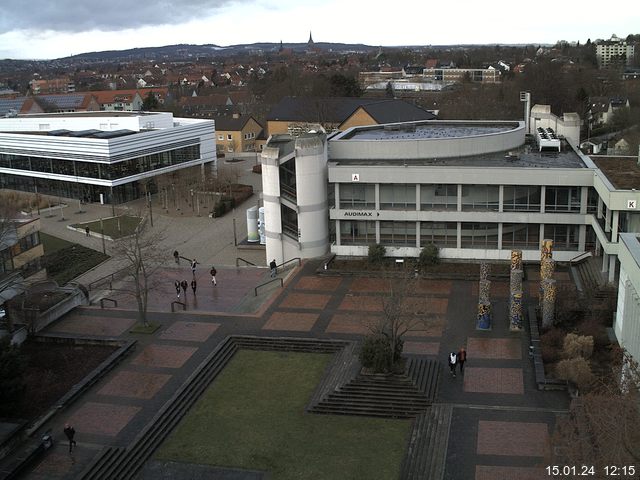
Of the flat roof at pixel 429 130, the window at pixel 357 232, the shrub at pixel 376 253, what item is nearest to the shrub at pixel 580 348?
the shrub at pixel 376 253

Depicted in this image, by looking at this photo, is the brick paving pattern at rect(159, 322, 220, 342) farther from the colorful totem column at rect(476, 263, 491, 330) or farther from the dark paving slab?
the colorful totem column at rect(476, 263, 491, 330)

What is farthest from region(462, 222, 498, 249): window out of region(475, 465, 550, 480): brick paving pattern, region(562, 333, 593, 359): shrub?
region(475, 465, 550, 480): brick paving pattern

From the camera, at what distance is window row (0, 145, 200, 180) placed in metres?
64.9

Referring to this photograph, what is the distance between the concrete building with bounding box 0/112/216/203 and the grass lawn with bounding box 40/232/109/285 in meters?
13.9

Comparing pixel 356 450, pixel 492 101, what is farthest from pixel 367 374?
pixel 492 101

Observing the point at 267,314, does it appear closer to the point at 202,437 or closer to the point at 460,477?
the point at 202,437

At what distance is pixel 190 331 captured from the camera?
32.2 meters

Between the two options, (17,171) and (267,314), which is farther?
(17,171)

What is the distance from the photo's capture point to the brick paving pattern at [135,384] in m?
26.5

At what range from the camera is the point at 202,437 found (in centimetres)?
2350

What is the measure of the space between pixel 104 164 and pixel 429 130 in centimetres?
3075

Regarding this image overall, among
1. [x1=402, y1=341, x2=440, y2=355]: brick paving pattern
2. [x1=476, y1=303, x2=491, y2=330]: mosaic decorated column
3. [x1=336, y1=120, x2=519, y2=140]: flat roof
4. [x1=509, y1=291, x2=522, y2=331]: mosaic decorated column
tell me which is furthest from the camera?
[x1=336, y1=120, x2=519, y2=140]: flat roof

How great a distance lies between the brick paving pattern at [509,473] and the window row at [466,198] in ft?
68.6

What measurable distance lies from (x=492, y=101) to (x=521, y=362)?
74.6 meters
